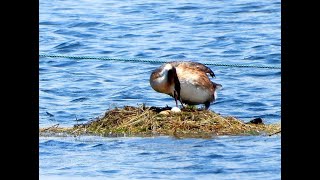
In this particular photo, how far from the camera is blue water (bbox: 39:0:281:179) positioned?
Answer: 8875 mm

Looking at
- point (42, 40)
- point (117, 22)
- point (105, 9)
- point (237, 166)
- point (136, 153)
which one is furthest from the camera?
point (105, 9)

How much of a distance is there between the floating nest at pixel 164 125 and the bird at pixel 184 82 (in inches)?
10.4

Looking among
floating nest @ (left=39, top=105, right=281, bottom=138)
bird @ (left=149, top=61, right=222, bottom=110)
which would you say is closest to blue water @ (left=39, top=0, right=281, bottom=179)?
floating nest @ (left=39, top=105, right=281, bottom=138)

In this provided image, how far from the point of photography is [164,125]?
10.9 m

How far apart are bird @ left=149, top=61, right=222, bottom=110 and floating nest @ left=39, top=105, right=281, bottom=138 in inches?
10.4

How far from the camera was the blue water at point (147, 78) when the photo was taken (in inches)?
349

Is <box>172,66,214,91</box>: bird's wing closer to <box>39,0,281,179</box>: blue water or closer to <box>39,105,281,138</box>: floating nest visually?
<box>39,105,281,138</box>: floating nest

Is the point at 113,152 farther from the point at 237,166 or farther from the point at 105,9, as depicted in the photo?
the point at 105,9

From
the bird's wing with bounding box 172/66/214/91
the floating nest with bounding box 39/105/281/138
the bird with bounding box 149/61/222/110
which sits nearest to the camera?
the floating nest with bounding box 39/105/281/138

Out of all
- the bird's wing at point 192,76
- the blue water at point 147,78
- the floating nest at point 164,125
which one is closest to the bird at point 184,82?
the bird's wing at point 192,76

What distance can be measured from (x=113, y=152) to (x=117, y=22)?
55.3 ft

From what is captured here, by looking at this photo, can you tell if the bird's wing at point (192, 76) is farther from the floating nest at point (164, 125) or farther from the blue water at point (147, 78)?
the blue water at point (147, 78)
